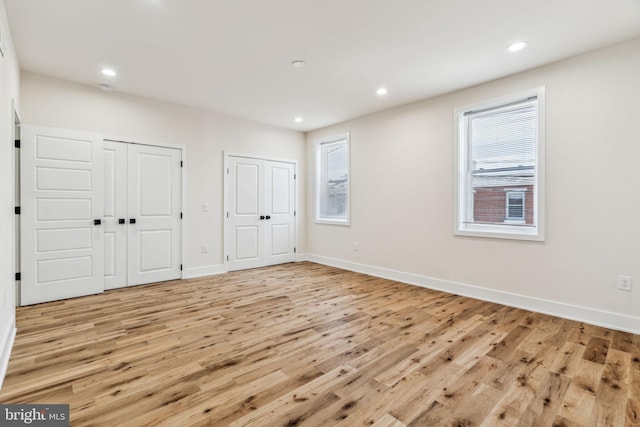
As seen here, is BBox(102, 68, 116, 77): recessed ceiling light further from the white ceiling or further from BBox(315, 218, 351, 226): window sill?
BBox(315, 218, 351, 226): window sill

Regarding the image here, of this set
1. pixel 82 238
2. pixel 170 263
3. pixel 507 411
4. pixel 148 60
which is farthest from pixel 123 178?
pixel 507 411

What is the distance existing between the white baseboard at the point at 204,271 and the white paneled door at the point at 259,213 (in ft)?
0.55

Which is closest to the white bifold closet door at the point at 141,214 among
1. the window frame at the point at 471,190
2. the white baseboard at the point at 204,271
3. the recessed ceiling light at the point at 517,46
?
the white baseboard at the point at 204,271

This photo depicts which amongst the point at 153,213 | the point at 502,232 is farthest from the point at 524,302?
the point at 153,213

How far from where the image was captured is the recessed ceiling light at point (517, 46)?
3.00 metres

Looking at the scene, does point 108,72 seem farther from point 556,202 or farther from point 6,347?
point 556,202

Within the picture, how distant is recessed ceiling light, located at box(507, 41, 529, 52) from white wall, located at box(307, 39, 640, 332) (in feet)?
2.06

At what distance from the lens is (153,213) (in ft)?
15.4

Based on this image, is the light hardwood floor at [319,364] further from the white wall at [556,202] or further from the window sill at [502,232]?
the window sill at [502,232]

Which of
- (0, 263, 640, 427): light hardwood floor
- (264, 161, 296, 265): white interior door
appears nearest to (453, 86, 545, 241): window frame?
(0, 263, 640, 427): light hardwood floor

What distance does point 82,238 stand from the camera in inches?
159

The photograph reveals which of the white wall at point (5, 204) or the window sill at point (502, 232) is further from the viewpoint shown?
the window sill at point (502, 232)

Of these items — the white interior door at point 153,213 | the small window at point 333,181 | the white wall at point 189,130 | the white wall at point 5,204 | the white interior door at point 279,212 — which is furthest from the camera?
the white interior door at point 279,212

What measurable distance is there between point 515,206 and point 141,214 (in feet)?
16.5
